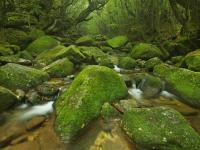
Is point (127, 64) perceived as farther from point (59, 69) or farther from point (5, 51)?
point (5, 51)

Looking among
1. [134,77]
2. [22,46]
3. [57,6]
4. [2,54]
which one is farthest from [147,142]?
[57,6]

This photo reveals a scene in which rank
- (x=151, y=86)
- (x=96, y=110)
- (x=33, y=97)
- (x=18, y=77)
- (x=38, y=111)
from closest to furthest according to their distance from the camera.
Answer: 1. (x=96, y=110)
2. (x=38, y=111)
3. (x=33, y=97)
4. (x=18, y=77)
5. (x=151, y=86)

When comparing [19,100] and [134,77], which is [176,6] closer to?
[134,77]

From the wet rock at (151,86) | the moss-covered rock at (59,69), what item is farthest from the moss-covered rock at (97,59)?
the wet rock at (151,86)

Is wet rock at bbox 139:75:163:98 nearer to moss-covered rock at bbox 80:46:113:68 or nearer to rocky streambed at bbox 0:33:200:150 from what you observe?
rocky streambed at bbox 0:33:200:150

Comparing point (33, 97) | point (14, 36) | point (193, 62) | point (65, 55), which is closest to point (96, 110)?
point (33, 97)

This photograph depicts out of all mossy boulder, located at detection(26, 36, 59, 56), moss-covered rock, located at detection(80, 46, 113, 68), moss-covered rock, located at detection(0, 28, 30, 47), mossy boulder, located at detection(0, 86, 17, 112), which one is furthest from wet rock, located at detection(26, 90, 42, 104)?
moss-covered rock, located at detection(0, 28, 30, 47)

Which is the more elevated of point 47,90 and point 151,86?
point 47,90

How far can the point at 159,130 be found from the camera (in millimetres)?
4477

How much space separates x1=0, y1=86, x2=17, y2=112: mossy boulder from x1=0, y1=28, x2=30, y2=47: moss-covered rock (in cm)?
714

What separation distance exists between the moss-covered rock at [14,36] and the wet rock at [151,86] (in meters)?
7.45

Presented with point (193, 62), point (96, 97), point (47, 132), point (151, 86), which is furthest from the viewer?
point (193, 62)

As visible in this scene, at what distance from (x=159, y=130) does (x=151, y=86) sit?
11.4ft

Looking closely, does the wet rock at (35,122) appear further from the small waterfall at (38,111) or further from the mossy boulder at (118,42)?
the mossy boulder at (118,42)
